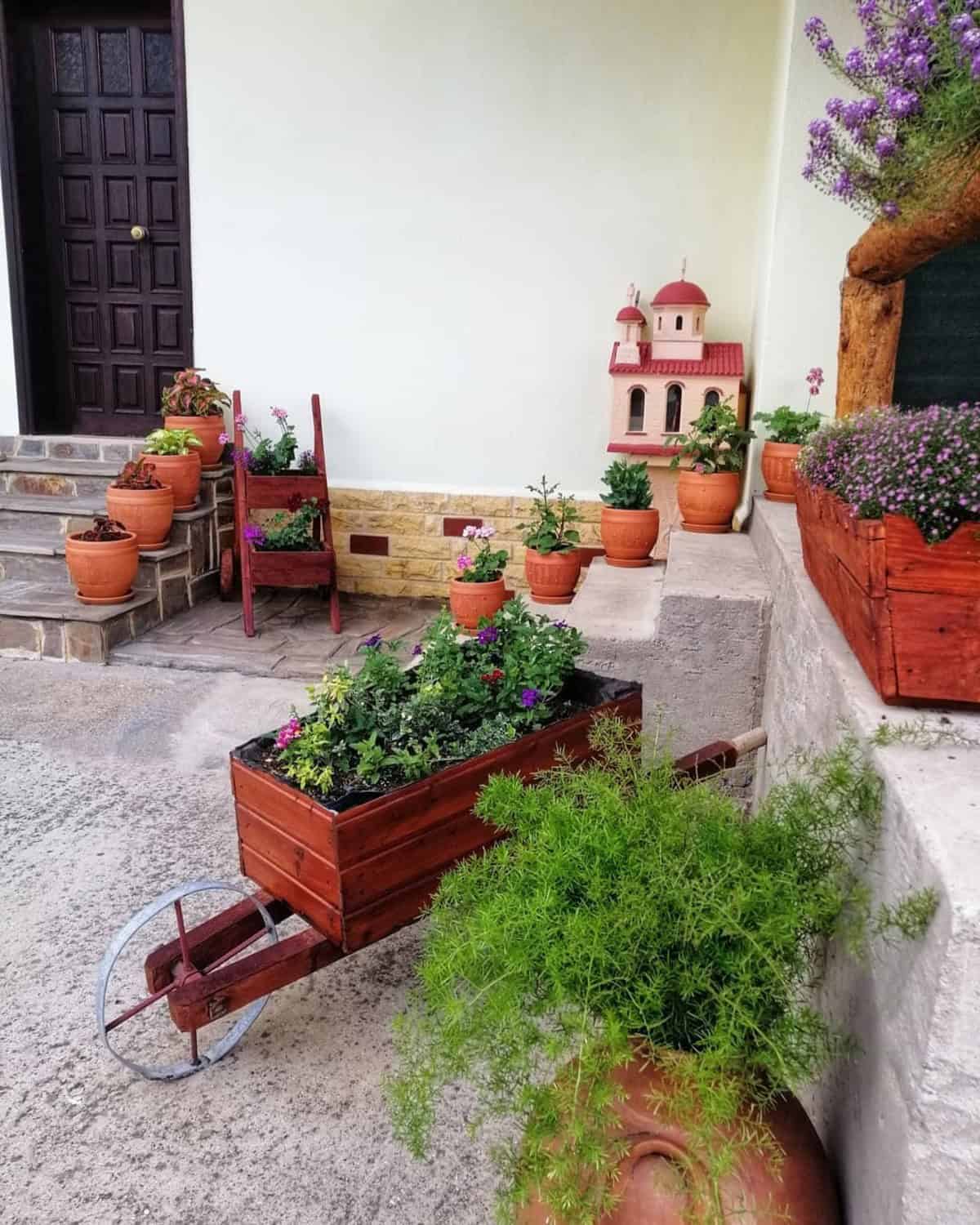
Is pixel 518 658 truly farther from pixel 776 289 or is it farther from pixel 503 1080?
pixel 776 289

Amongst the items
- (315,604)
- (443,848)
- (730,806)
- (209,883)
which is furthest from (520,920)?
(315,604)

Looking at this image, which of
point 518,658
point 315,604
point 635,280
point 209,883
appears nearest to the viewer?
point 209,883

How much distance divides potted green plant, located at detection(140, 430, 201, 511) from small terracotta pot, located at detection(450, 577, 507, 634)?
1.76 m

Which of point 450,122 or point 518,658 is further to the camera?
point 450,122

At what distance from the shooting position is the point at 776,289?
3551 mm

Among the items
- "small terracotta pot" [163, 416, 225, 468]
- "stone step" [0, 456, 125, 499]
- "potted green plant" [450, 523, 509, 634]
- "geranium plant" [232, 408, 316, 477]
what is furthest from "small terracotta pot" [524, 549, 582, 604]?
"stone step" [0, 456, 125, 499]

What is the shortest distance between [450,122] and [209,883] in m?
4.07

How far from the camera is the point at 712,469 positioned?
145 inches

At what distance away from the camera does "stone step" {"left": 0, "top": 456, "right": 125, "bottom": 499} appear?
202 inches

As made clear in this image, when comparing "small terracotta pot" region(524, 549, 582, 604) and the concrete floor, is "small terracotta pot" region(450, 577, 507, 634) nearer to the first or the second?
"small terracotta pot" region(524, 549, 582, 604)

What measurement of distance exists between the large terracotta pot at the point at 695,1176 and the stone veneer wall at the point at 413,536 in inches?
153

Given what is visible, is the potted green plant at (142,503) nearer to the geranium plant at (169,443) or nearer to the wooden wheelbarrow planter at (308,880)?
the geranium plant at (169,443)

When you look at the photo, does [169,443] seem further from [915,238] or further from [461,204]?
[915,238]

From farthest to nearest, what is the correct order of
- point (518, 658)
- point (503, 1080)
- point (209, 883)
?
point (518, 658)
point (209, 883)
point (503, 1080)
